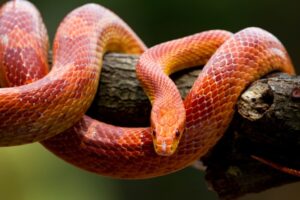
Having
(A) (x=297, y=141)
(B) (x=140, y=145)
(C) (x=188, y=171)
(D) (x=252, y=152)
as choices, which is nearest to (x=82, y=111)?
(B) (x=140, y=145)

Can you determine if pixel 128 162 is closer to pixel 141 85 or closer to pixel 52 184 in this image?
pixel 141 85

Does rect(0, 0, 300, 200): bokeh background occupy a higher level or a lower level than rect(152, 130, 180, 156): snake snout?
lower

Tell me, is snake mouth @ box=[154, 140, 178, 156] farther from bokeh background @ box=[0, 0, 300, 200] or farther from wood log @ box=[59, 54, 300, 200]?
bokeh background @ box=[0, 0, 300, 200]

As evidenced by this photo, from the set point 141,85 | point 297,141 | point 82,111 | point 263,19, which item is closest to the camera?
point 297,141

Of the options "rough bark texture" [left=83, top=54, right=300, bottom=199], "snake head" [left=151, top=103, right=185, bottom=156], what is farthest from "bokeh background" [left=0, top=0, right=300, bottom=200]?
"snake head" [left=151, top=103, right=185, bottom=156]

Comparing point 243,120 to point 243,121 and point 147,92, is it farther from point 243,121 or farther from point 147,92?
point 147,92

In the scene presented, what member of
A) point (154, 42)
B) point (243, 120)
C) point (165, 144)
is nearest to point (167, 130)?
point (165, 144)

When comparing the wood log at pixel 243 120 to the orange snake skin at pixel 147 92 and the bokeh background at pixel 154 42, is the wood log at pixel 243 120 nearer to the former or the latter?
the orange snake skin at pixel 147 92
